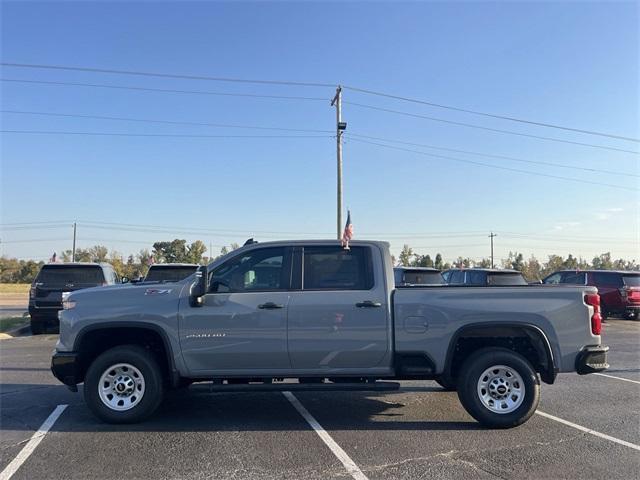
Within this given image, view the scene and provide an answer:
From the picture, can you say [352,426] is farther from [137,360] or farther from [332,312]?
[137,360]

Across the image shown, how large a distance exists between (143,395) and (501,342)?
412 cm

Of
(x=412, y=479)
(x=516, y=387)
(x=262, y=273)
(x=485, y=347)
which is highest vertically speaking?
(x=262, y=273)

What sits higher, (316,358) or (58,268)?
(58,268)

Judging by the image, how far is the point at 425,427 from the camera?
5.93 m

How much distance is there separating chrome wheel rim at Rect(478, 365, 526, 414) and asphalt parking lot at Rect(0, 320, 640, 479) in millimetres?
293

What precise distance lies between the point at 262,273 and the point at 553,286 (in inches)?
133

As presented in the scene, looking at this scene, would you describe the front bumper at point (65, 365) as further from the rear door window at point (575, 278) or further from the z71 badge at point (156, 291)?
the rear door window at point (575, 278)

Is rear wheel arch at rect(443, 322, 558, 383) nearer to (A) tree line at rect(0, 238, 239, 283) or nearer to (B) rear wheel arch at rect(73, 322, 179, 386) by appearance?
(B) rear wheel arch at rect(73, 322, 179, 386)

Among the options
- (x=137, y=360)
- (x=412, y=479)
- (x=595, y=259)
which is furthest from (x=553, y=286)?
(x=595, y=259)

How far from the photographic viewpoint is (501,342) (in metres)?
6.20

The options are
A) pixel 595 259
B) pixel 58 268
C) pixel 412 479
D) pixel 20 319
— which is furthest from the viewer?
pixel 595 259

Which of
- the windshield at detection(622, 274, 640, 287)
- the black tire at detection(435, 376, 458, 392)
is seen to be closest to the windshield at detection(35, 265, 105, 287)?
the black tire at detection(435, 376, 458, 392)

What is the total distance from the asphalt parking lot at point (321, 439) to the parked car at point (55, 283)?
569 centimetres

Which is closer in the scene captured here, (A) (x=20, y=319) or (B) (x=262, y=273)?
(B) (x=262, y=273)
